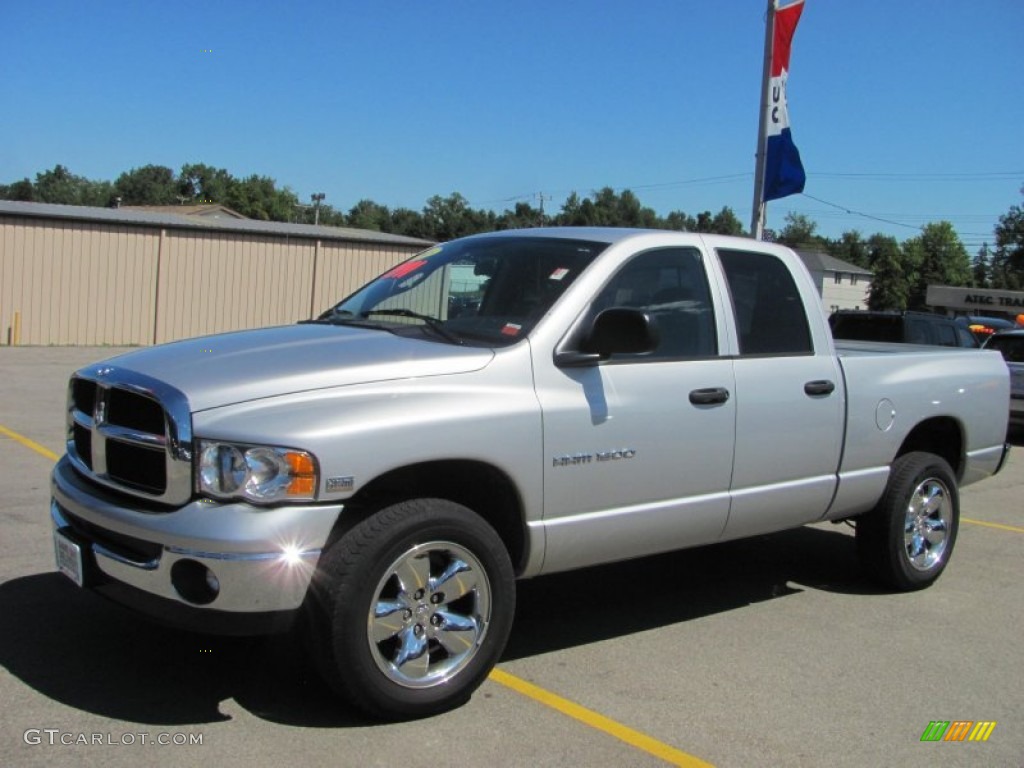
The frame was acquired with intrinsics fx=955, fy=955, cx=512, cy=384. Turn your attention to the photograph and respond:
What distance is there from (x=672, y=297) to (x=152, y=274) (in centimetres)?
2240

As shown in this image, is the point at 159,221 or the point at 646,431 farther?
the point at 159,221

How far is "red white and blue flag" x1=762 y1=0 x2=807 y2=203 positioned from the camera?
13836mm

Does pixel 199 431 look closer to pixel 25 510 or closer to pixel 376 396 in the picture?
pixel 376 396

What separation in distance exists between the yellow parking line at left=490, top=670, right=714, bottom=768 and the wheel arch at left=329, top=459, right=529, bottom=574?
20.4 inches

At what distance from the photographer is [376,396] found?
3582mm

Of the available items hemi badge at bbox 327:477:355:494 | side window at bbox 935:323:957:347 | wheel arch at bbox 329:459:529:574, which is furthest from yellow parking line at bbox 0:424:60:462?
side window at bbox 935:323:957:347

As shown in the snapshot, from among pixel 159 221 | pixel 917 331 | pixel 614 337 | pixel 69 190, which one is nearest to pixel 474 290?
pixel 614 337

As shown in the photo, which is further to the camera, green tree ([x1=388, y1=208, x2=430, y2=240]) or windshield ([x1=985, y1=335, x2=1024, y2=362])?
green tree ([x1=388, y1=208, x2=430, y2=240])

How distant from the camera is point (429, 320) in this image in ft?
14.6

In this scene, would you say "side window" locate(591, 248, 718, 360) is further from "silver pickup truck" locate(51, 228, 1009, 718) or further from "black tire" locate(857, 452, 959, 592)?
"black tire" locate(857, 452, 959, 592)

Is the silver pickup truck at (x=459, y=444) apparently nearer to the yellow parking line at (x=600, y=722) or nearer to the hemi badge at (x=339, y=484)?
the hemi badge at (x=339, y=484)

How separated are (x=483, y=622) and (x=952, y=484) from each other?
369 centimetres

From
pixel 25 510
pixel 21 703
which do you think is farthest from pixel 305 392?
pixel 25 510

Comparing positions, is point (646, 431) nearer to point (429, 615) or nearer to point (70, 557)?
point (429, 615)
